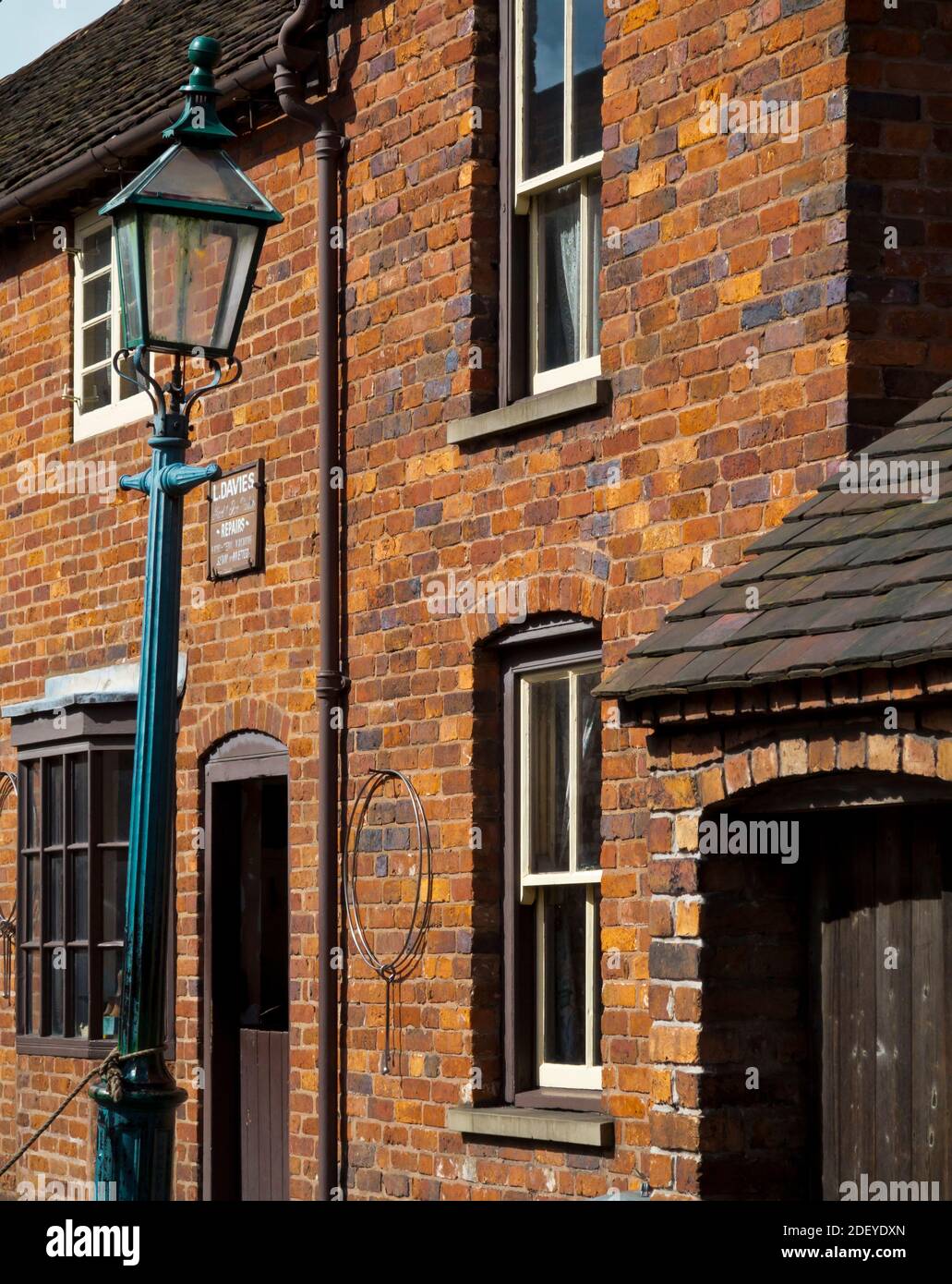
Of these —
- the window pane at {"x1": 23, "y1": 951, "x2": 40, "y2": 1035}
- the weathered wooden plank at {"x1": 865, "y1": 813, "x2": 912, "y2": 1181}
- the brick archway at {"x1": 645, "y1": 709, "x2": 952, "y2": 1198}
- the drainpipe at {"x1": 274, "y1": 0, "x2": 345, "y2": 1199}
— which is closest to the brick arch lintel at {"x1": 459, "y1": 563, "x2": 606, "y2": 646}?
the drainpipe at {"x1": 274, "y1": 0, "x2": 345, "y2": 1199}

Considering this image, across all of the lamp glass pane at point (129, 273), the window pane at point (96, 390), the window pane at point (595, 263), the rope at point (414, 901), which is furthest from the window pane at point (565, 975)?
the window pane at point (96, 390)

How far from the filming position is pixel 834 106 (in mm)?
7590

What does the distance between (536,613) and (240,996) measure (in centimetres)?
368

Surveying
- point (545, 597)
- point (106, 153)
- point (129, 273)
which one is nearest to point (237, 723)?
point (545, 597)

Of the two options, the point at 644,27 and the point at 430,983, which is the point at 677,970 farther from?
the point at 644,27

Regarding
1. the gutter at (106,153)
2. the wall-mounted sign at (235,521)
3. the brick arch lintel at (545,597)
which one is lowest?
the brick arch lintel at (545,597)

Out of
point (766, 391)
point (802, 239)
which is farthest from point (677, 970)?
point (802, 239)

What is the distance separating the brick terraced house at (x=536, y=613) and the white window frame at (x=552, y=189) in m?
0.02

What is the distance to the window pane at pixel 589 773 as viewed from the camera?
882 centimetres

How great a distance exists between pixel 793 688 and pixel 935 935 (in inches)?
34.6

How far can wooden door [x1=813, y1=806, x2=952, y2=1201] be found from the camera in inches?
262

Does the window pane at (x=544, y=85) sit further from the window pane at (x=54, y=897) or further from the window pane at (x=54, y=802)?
the window pane at (x=54, y=897)

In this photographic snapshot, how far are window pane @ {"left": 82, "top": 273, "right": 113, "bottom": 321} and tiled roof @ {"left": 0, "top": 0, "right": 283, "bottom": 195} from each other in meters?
0.68
